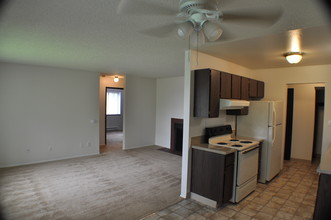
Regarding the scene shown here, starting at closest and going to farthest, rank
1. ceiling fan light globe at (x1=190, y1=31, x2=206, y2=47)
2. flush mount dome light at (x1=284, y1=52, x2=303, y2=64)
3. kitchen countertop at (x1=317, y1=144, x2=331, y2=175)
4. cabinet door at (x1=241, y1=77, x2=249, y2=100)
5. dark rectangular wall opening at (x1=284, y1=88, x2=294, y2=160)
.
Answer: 1. ceiling fan light globe at (x1=190, y1=31, x2=206, y2=47)
2. kitchen countertop at (x1=317, y1=144, x2=331, y2=175)
3. flush mount dome light at (x1=284, y1=52, x2=303, y2=64)
4. cabinet door at (x1=241, y1=77, x2=249, y2=100)
5. dark rectangular wall opening at (x1=284, y1=88, x2=294, y2=160)

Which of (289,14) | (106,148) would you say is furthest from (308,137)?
(106,148)

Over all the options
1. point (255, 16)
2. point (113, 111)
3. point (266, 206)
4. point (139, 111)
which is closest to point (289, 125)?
point (266, 206)

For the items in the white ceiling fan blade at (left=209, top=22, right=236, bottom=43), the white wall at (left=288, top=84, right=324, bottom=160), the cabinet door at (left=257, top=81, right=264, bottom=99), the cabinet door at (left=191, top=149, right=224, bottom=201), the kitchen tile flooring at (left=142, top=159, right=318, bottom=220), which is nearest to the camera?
the white ceiling fan blade at (left=209, top=22, right=236, bottom=43)

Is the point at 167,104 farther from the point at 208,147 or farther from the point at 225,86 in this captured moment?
the point at 208,147

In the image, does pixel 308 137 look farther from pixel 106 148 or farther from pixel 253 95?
pixel 106 148

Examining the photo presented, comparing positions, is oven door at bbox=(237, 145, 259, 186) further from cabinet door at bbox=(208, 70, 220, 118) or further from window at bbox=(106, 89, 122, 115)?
window at bbox=(106, 89, 122, 115)

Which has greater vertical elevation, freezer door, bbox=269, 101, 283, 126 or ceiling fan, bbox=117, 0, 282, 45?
ceiling fan, bbox=117, 0, 282, 45

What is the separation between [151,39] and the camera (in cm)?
266

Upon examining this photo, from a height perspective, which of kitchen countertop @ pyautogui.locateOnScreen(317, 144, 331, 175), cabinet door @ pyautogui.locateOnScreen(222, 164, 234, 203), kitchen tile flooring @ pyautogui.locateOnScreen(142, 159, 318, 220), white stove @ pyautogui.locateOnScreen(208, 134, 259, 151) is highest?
white stove @ pyautogui.locateOnScreen(208, 134, 259, 151)

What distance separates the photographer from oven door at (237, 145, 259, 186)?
10.1 ft

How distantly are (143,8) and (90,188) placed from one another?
323cm

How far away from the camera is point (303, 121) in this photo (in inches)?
217

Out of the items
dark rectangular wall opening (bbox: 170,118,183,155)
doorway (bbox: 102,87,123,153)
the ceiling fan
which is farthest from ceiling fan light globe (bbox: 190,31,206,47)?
doorway (bbox: 102,87,123,153)

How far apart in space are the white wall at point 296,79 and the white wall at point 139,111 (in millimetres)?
3646
